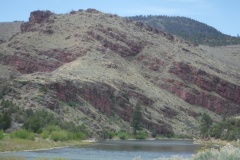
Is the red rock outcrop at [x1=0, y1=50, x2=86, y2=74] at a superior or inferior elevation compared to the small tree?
superior

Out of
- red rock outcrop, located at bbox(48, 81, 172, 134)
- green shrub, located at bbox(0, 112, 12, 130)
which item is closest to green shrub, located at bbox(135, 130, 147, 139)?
red rock outcrop, located at bbox(48, 81, 172, 134)

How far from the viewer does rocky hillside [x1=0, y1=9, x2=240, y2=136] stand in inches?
4835

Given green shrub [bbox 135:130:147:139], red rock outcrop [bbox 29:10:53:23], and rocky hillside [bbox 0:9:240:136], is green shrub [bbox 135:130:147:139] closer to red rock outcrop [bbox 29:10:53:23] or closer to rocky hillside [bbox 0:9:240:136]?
rocky hillside [bbox 0:9:240:136]

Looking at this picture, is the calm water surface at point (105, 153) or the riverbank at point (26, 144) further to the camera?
the riverbank at point (26, 144)

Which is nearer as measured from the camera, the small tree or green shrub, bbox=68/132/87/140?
green shrub, bbox=68/132/87/140

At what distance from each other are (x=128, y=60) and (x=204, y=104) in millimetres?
31252

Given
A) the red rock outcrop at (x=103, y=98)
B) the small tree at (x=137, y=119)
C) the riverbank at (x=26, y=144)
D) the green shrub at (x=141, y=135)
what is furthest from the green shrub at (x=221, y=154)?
the small tree at (x=137, y=119)

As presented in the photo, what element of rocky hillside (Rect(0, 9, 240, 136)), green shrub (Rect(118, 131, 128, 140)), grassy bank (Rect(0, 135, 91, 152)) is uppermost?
rocky hillside (Rect(0, 9, 240, 136))

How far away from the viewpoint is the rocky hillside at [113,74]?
12282 cm

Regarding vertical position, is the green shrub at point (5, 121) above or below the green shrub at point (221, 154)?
below

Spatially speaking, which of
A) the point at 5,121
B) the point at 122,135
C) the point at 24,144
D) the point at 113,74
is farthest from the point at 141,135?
the point at 24,144

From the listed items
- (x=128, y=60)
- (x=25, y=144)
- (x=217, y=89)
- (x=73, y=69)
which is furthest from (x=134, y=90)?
(x=25, y=144)

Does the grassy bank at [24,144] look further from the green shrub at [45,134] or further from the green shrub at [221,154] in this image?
the green shrub at [221,154]

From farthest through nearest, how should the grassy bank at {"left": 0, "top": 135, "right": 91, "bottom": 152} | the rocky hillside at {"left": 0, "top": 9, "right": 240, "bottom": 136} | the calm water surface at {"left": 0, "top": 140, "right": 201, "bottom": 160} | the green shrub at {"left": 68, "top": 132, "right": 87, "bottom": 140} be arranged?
the rocky hillside at {"left": 0, "top": 9, "right": 240, "bottom": 136}
the green shrub at {"left": 68, "top": 132, "right": 87, "bottom": 140}
the grassy bank at {"left": 0, "top": 135, "right": 91, "bottom": 152}
the calm water surface at {"left": 0, "top": 140, "right": 201, "bottom": 160}
